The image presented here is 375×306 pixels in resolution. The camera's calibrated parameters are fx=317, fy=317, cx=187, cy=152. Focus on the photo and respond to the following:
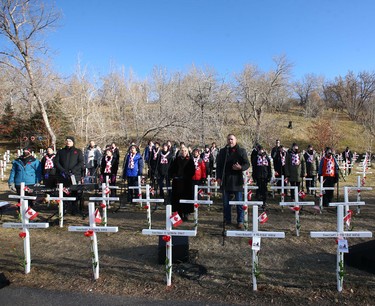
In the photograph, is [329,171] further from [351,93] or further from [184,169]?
[351,93]

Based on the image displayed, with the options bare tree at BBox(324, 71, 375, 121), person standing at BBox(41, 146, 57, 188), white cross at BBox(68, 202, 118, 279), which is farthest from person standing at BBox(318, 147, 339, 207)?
bare tree at BBox(324, 71, 375, 121)

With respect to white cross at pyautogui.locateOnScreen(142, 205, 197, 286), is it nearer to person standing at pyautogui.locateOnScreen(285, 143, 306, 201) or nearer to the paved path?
the paved path

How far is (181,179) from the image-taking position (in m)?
7.99

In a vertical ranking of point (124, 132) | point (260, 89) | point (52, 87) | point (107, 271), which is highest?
point (260, 89)

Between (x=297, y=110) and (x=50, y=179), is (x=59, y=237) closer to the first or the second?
(x=50, y=179)

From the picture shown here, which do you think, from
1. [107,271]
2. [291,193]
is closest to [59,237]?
[107,271]

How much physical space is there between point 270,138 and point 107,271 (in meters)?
31.4

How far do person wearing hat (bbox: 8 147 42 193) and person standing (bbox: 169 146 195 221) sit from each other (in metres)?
3.39

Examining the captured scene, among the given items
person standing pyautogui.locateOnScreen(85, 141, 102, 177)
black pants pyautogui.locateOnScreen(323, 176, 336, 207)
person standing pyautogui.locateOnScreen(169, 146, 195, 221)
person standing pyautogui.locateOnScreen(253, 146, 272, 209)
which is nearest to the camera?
person standing pyautogui.locateOnScreen(169, 146, 195, 221)

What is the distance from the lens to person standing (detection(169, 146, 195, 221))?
797cm

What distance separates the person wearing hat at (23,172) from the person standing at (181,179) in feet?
11.1

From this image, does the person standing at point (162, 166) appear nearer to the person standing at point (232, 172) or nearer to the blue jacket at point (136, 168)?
the blue jacket at point (136, 168)

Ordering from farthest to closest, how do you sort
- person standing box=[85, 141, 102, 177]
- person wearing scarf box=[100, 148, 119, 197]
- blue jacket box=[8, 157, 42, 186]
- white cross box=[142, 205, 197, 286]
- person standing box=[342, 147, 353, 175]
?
1. person standing box=[342, 147, 353, 175]
2. person standing box=[85, 141, 102, 177]
3. person wearing scarf box=[100, 148, 119, 197]
4. blue jacket box=[8, 157, 42, 186]
5. white cross box=[142, 205, 197, 286]

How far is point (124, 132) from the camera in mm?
21875
